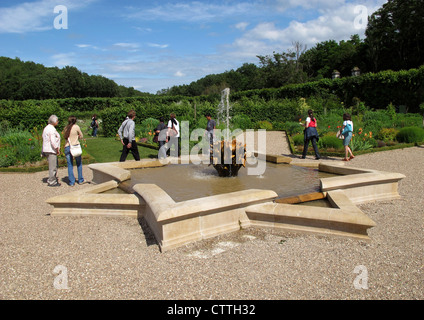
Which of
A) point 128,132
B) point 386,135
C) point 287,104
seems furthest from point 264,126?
point 128,132

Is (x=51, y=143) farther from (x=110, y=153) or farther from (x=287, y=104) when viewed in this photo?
(x=287, y=104)

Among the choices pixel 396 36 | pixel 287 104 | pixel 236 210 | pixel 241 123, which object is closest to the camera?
pixel 236 210

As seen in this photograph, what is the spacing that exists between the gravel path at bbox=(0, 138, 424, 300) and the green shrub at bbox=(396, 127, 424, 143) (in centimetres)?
957

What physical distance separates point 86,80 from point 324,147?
60.5 m

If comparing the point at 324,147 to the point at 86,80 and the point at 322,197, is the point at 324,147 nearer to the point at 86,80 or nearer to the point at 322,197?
the point at 322,197

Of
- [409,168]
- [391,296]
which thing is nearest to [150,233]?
[391,296]

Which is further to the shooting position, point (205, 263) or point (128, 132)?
point (128, 132)

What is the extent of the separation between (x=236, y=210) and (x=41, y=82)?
60.9 m

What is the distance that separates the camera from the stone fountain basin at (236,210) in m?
4.06

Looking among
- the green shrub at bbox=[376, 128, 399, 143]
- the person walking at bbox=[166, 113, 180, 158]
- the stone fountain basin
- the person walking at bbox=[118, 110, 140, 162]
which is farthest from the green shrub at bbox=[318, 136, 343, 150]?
the person walking at bbox=[118, 110, 140, 162]

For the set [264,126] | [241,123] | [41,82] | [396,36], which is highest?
[396,36]

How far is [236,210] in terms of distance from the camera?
4590mm

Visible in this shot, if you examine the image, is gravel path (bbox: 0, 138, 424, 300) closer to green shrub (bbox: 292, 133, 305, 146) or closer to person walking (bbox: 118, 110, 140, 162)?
person walking (bbox: 118, 110, 140, 162)
